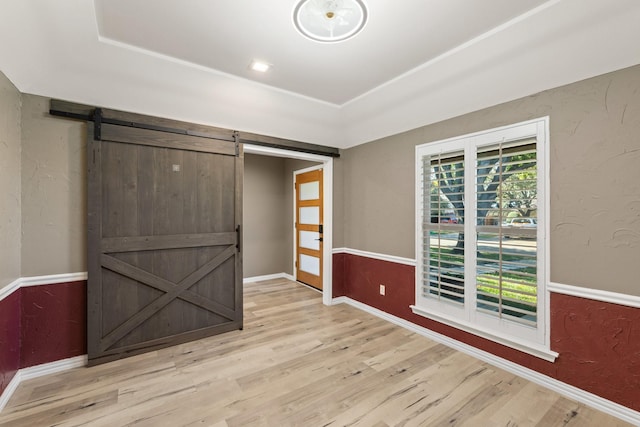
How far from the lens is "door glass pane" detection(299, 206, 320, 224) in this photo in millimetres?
4898

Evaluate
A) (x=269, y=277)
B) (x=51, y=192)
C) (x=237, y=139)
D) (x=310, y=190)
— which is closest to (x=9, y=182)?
(x=51, y=192)

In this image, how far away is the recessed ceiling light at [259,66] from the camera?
8.31ft

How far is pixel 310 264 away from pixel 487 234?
3107 millimetres

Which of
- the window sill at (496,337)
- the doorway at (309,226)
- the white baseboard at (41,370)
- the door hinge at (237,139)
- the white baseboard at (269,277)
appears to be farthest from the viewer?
the white baseboard at (269,277)

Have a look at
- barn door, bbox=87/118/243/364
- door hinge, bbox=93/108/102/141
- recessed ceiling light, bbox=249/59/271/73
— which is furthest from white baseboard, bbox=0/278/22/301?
recessed ceiling light, bbox=249/59/271/73

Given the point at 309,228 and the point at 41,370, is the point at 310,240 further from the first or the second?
the point at 41,370

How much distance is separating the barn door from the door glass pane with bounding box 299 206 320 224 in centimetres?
182

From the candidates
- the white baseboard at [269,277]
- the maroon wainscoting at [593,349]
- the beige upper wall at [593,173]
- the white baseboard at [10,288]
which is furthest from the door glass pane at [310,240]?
the white baseboard at [10,288]

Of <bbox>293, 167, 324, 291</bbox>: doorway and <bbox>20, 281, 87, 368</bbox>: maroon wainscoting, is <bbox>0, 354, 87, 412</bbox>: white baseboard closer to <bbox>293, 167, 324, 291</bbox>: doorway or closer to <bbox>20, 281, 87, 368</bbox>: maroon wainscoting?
<bbox>20, 281, 87, 368</bbox>: maroon wainscoting

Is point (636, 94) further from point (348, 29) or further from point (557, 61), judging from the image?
point (348, 29)

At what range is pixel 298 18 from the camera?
75.1 inches

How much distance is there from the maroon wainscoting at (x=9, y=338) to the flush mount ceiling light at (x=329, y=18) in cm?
284

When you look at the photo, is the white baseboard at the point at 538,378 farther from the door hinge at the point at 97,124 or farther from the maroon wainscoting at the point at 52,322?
the door hinge at the point at 97,124

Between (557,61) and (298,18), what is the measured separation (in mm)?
1854
